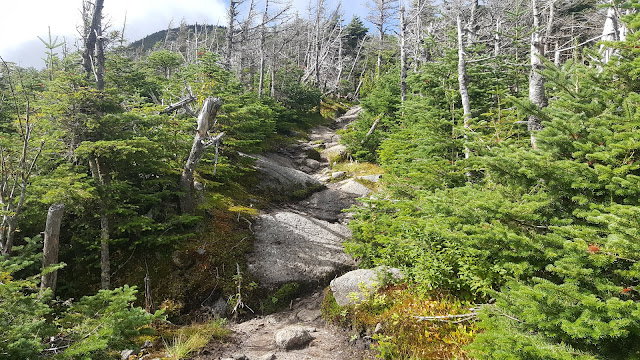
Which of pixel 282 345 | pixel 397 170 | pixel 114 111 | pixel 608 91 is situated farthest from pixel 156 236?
pixel 608 91

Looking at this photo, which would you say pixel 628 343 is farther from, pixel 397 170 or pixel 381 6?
pixel 381 6

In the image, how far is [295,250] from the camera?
9.98m

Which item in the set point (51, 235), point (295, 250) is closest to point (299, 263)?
point (295, 250)

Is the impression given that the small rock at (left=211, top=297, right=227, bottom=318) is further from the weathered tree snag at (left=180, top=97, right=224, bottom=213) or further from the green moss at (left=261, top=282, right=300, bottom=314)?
the weathered tree snag at (left=180, top=97, right=224, bottom=213)

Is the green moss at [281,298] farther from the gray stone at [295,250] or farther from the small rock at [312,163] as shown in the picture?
the small rock at [312,163]

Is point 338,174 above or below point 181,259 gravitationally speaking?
above

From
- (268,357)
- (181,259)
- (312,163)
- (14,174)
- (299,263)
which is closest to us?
(14,174)

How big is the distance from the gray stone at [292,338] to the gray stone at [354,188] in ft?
26.9

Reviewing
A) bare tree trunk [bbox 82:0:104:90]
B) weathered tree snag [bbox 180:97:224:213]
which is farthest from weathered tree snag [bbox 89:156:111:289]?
bare tree trunk [bbox 82:0:104:90]

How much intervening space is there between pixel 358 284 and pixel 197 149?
578 centimetres

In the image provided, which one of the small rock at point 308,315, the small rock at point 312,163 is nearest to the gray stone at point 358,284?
the small rock at point 308,315

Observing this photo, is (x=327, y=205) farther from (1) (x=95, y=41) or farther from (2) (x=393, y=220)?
(1) (x=95, y=41)

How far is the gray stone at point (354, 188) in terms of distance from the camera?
1447 centimetres

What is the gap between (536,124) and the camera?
22.4 ft
